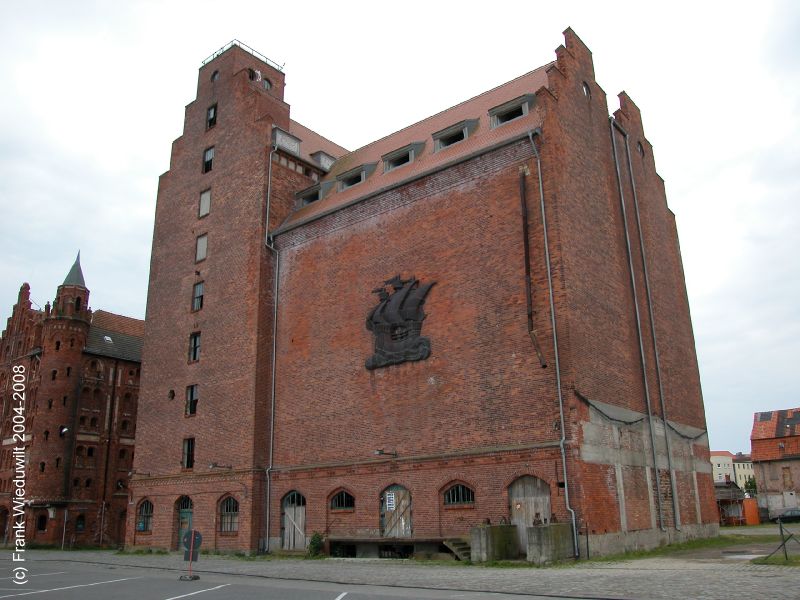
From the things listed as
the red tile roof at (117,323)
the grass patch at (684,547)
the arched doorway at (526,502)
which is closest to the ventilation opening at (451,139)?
the arched doorway at (526,502)

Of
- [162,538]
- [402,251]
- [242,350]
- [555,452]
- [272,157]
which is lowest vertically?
[162,538]

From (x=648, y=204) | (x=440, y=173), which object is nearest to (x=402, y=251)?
(x=440, y=173)

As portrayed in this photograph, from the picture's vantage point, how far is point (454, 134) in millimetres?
30297

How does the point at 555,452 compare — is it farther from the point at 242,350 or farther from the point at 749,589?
the point at 242,350

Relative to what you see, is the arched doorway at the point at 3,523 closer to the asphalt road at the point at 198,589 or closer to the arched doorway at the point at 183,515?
the arched doorway at the point at 183,515

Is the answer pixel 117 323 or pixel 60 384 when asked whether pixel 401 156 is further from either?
pixel 117 323

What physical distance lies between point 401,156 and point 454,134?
295 centimetres

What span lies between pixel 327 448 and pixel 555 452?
10.4 metres

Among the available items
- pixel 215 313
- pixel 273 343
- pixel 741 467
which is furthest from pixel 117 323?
pixel 741 467

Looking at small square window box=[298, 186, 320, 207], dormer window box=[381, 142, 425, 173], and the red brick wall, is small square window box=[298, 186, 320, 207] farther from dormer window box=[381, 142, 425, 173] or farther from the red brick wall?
dormer window box=[381, 142, 425, 173]

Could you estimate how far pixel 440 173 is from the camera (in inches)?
1095

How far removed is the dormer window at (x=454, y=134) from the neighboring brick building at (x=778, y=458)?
50.9 meters

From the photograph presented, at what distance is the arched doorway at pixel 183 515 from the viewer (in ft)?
106

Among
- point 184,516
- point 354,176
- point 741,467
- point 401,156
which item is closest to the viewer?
point 401,156
